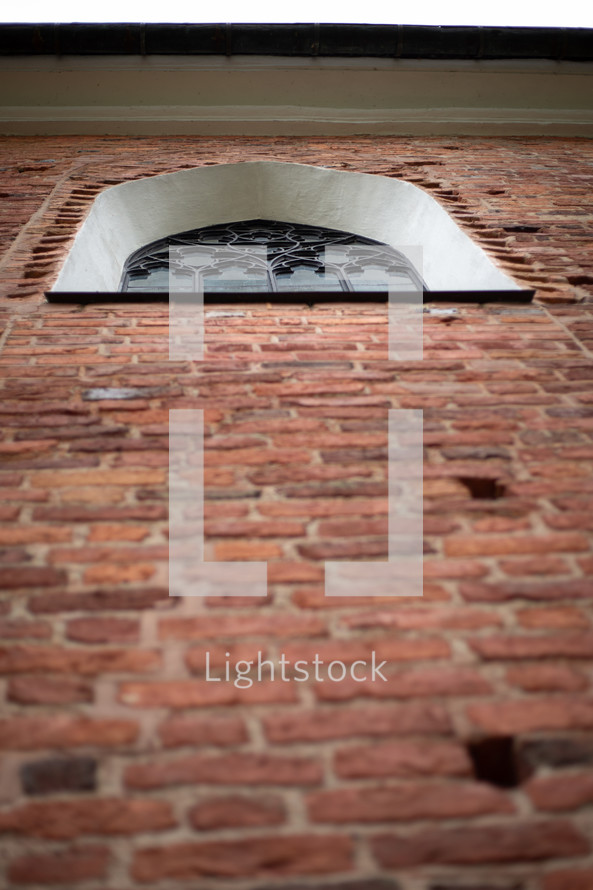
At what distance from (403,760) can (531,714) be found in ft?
1.03

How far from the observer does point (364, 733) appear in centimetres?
126

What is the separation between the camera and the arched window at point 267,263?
12.2 ft

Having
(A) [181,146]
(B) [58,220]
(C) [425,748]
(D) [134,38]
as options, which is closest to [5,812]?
(C) [425,748]

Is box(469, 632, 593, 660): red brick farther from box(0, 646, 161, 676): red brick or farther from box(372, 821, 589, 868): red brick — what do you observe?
box(0, 646, 161, 676): red brick

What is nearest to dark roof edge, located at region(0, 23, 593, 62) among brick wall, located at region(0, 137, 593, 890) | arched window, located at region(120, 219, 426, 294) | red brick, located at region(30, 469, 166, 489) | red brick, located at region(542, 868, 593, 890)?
arched window, located at region(120, 219, 426, 294)

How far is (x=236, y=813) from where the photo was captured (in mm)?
1146

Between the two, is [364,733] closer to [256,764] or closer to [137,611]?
[256,764]

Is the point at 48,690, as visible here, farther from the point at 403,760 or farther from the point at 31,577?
the point at 403,760

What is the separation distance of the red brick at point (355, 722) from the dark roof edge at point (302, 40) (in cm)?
542

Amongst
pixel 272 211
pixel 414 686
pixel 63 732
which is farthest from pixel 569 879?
pixel 272 211

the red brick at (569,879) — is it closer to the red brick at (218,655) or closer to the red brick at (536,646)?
the red brick at (536,646)

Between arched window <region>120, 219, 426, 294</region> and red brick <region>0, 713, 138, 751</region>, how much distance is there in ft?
9.11

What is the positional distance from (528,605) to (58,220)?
11.2ft

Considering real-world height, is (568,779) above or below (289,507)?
below
